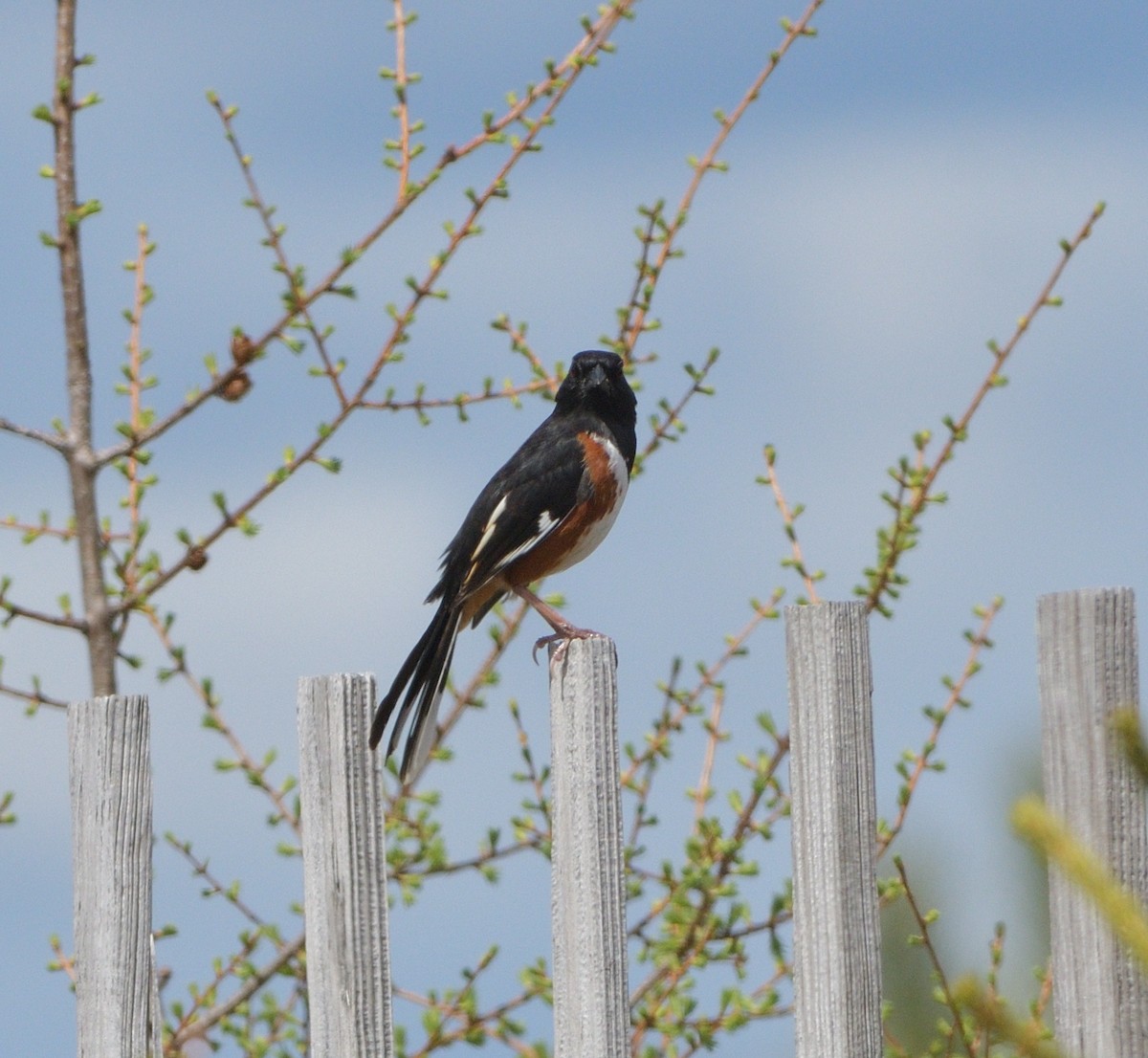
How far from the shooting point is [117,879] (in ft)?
10.0

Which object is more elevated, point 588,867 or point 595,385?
point 595,385

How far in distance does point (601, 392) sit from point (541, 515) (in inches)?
24.4

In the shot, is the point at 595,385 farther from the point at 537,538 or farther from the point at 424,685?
the point at 424,685

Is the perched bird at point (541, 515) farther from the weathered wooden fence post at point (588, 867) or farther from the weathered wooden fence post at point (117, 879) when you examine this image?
the weathered wooden fence post at point (588, 867)

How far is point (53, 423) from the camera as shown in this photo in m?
3.96

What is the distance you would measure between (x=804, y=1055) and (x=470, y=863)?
5.57 ft

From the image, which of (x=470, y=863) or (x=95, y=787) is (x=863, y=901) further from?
(x=470, y=863)

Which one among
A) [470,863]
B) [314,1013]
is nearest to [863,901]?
[314,1013]

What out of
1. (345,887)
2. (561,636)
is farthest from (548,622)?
(345,887)

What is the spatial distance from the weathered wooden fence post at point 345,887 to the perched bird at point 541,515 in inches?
46.1

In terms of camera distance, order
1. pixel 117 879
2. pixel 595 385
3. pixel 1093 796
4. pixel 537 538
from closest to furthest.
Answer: pixel 1093 796 < pixel 117 879 < pixel 537 538 < pixel 595 385

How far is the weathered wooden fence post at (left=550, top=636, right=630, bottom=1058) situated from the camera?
110 inches

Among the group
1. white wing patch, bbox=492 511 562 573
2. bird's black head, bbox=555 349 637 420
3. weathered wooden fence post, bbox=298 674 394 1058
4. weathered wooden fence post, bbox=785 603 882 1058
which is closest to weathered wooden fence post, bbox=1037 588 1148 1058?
weathered wooden fence post, bbox=785 603 882 1058

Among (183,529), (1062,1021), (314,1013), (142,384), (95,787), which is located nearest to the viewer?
(1062,1021)
